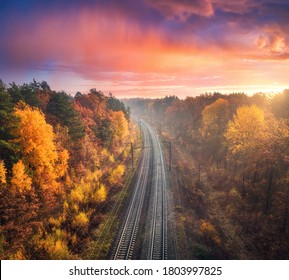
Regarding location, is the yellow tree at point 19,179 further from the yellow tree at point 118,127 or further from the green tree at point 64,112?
the yellow tree at point 118,127

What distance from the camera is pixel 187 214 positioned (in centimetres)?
3334

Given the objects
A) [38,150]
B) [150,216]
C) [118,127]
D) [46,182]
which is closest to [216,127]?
[118,127]

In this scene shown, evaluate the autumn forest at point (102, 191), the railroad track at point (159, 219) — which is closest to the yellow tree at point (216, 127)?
the autumn forest at point (102, 191)

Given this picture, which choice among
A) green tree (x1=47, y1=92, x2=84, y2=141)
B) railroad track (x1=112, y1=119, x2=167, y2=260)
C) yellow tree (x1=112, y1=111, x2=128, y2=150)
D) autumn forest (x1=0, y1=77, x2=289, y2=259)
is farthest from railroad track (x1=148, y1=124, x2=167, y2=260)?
green tree (x1=47, y1=92, x2=84, y2=141)

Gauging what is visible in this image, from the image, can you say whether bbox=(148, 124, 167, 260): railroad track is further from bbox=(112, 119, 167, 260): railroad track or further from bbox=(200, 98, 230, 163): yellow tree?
bbox=(200, 98, 230, 163): yellow tree

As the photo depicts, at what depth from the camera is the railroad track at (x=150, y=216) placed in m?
25.1

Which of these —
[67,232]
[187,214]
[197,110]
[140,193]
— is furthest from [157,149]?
[67,232]

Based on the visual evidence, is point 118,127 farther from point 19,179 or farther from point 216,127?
point 19,179

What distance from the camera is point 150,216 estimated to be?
107 ft

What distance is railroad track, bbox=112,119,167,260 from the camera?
82.3 feet

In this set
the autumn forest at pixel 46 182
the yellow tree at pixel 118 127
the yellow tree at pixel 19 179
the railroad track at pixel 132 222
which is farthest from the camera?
the yellow tree at pixel 118 127

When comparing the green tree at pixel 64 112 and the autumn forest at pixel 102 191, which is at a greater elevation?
the green tree at pixel 64 112

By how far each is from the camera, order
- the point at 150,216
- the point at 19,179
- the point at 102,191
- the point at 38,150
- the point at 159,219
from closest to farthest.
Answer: the point at 19,179 → the point at 38,150 → the point at 159,219 → the point at 150,216 → the point at 102,191

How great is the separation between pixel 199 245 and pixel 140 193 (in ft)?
54.8
